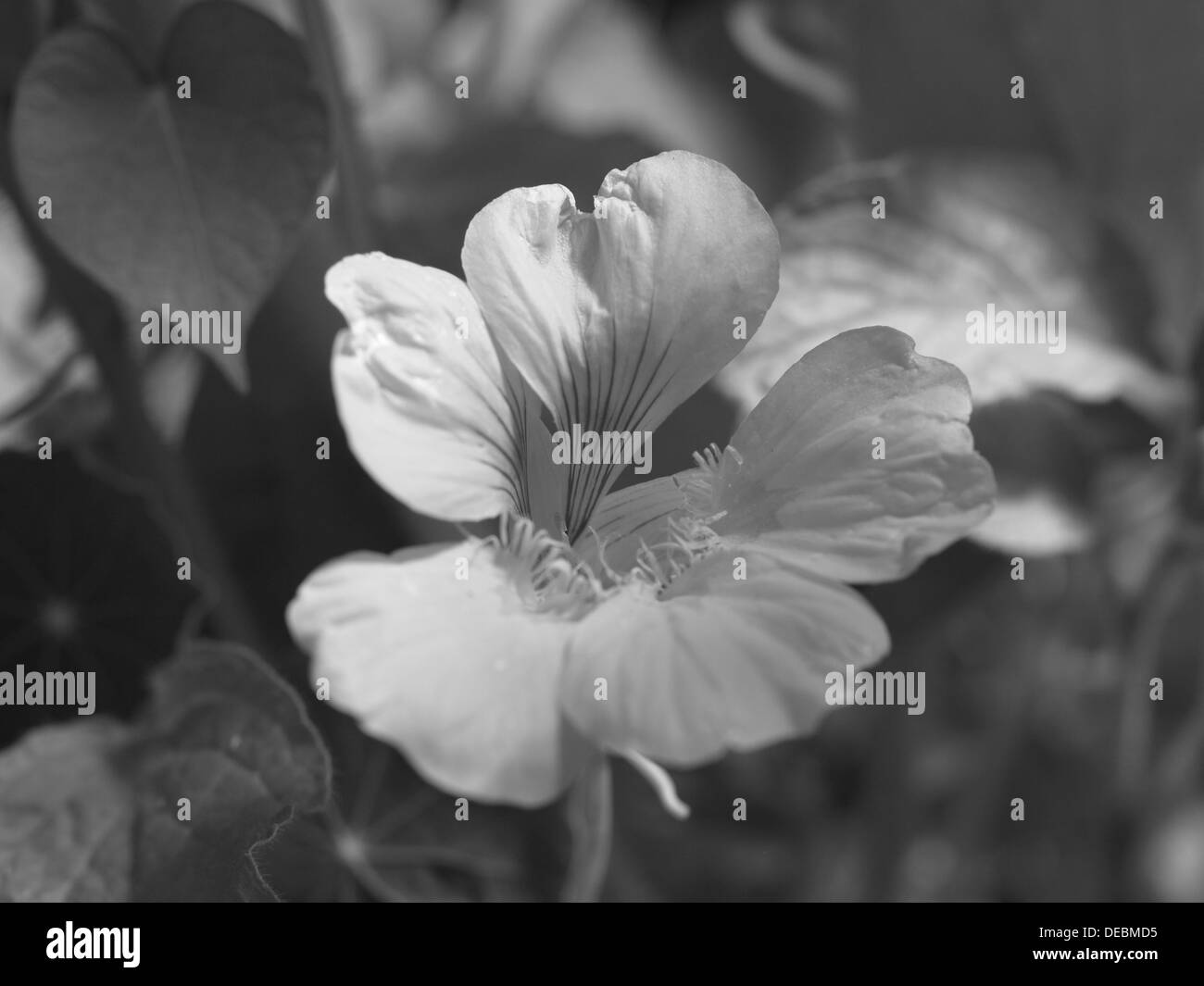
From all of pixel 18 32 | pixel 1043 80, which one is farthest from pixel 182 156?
pixel 1043 80

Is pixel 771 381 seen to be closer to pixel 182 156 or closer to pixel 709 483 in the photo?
pixel 709 483

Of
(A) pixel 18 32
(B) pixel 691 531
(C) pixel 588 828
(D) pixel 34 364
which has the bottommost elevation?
(C) pixel 588 828

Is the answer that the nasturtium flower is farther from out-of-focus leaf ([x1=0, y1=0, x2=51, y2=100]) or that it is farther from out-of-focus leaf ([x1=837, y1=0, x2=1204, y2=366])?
out-of-focus leaf ([x1=837, y1=0, x2=1204, y2=366])

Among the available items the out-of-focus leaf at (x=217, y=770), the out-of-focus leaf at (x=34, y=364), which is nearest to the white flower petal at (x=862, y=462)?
the out-of-focus leaf at (x=217, y=770)

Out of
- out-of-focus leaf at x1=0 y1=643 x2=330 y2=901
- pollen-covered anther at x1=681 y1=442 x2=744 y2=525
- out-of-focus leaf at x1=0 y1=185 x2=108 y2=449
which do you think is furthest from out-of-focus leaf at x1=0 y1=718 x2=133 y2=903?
pollen-covered anther at x1=681 y1=442 x2=744 y2=525
